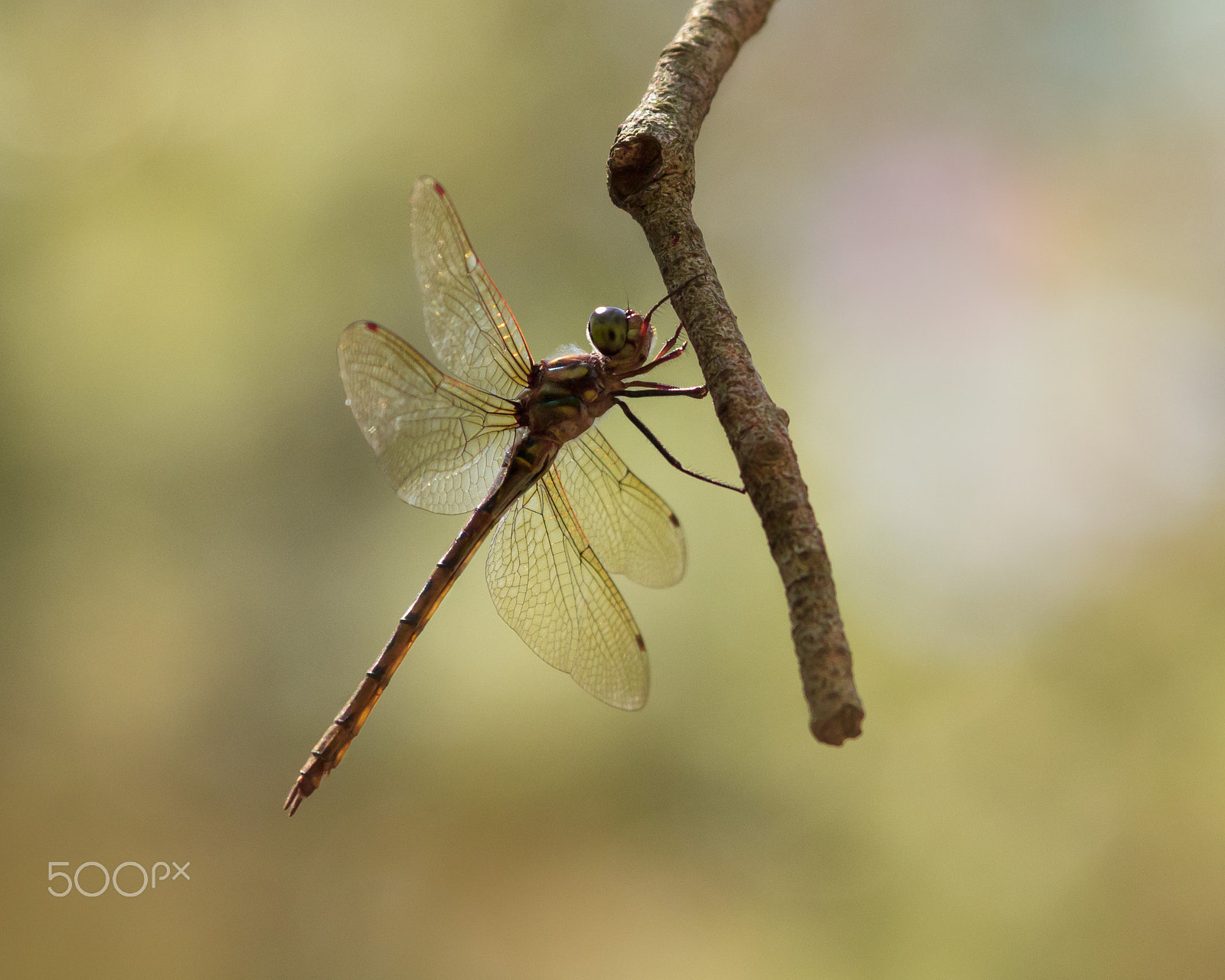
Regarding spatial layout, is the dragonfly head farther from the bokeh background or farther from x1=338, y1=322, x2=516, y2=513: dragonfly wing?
the bokeh background

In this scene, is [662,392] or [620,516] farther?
[620,516]

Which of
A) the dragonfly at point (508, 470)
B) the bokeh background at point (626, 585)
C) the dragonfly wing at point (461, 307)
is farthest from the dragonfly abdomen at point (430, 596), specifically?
the bokeh background at point (626, 585)

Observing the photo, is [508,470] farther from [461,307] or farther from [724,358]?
[724,358]

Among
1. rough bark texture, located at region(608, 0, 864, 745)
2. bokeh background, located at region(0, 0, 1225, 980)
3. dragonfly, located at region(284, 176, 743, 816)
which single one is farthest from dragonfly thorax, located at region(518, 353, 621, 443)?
bokeh background, located at region(0, 0, 1225, 980)

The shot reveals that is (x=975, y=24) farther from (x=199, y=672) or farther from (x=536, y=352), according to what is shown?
(x=199, y=672)

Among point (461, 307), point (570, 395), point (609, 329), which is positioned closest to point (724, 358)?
point (609, 329)

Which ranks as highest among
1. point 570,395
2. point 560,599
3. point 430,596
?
point 570,395
